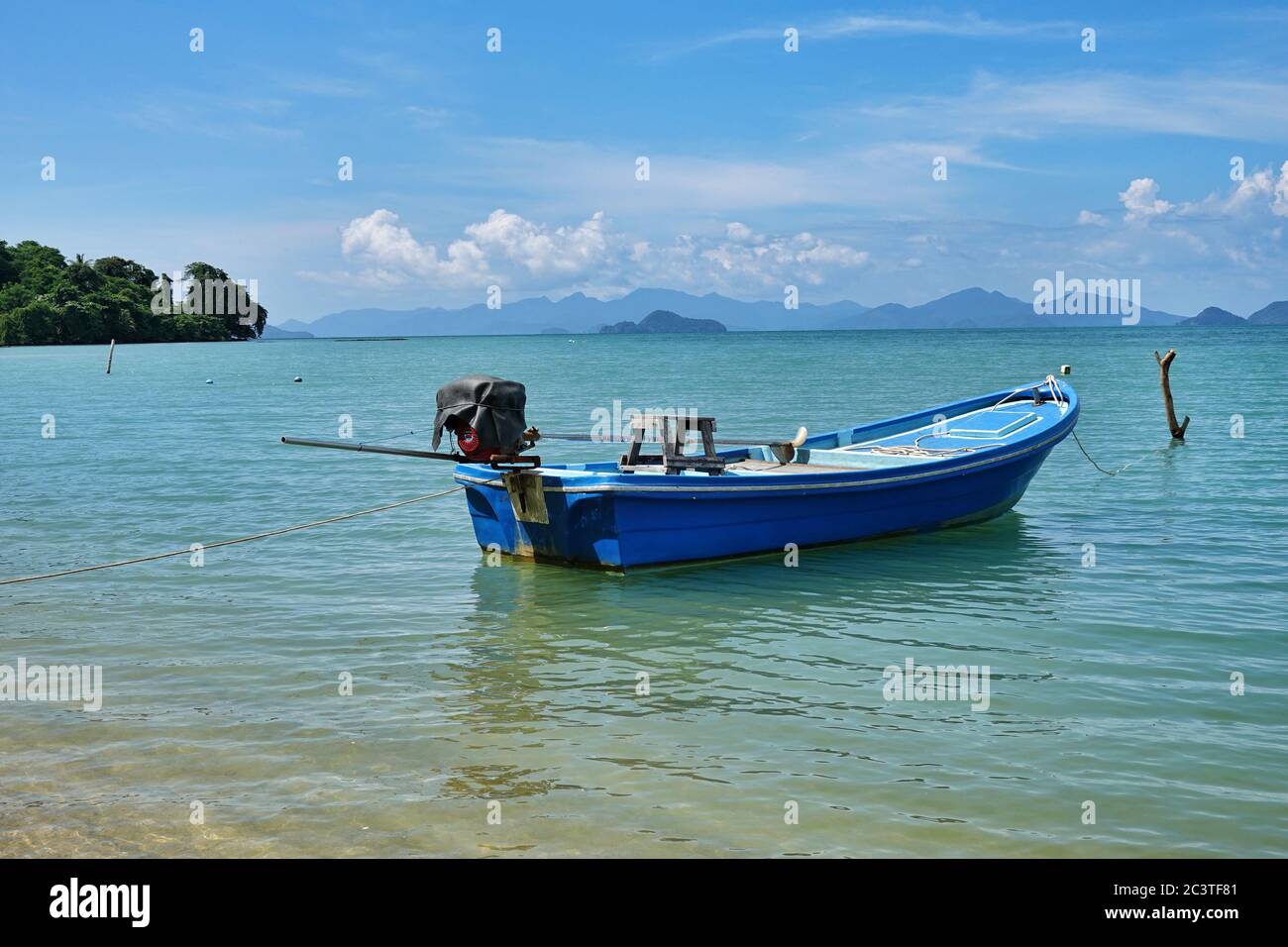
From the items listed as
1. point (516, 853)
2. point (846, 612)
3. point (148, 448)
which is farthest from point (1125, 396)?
point (516, 853)

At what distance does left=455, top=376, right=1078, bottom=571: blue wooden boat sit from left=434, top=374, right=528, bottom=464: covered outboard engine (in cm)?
97

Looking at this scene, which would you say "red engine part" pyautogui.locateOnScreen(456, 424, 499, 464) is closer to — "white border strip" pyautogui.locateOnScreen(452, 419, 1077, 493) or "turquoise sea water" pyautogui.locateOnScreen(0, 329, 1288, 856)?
"white border strip" pyautogui.locateOnScreen(452, 419, 1077, 493)

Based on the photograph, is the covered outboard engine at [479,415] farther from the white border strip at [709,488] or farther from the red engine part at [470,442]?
the white border strip at [709,488]

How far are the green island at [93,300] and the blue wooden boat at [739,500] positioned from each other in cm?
14591

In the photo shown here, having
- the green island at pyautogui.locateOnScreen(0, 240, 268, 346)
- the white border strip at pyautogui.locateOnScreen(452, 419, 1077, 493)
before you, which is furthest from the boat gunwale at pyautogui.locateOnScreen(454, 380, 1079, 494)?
the green island at pyautogui.locateOnScreen(0, 240, 268, 346)

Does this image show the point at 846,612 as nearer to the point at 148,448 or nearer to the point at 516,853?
the point at 516,853

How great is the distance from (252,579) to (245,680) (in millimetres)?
4543

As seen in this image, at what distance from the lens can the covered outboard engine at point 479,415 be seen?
12.5 meters

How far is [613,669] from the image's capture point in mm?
10680

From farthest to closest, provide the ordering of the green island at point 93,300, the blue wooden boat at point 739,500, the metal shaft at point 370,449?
1. the green island at point 93,300
2. the blue wooden boat at point 739,500
3. the metal shaft at point 370,449

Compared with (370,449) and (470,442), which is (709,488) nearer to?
(470,442)

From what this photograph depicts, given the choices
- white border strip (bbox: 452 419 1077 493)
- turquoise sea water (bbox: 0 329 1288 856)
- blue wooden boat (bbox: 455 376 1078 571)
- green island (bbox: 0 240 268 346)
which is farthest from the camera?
green island (bbox: 0 240 268 346)

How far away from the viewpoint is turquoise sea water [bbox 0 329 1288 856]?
23.8 ft

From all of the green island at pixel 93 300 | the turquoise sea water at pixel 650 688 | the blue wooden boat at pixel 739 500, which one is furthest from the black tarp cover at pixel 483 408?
the green island at pixel 93 300
